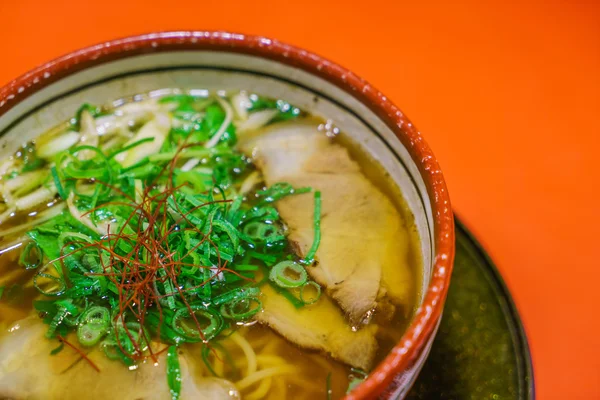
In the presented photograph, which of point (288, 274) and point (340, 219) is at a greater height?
point (340, 219)

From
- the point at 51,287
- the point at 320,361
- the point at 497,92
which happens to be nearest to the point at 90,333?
the point at 51,287

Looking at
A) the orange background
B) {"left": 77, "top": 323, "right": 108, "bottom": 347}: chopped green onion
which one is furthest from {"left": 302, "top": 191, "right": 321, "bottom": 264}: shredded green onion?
the orange background

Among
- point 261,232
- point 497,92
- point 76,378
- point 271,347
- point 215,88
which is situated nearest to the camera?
point 76,378

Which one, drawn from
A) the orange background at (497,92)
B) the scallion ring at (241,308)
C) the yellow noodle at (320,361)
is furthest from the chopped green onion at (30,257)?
the orange background at (497,92)

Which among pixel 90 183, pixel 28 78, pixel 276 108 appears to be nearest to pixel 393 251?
pixel 276 108

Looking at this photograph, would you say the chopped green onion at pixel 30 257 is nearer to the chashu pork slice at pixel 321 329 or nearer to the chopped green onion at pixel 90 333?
the chopped green onion at pixel 90 333

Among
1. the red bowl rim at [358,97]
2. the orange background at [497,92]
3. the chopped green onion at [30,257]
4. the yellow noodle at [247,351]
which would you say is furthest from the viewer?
the orange background at [497,92]

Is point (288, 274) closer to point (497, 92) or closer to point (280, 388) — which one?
point (280, 388)
